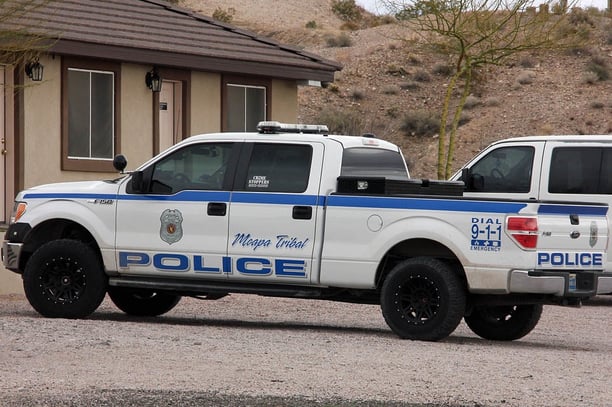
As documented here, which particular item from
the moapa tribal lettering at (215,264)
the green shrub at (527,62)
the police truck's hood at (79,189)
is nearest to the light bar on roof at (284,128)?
the moapa tribal lettering at (215,264)

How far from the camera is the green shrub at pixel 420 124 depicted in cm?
5222

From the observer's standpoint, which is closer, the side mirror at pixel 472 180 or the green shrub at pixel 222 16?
the side mirror at pixel 472 180

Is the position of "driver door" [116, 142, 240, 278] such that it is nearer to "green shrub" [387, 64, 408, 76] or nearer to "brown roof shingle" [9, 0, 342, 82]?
"brown roof shingle" [9, 0, 342, 82]

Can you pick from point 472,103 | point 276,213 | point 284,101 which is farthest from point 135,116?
point 472,103

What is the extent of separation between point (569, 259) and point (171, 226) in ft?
13.2

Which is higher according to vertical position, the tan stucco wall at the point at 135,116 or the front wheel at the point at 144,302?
the tan stucco wall at the point at 135,116

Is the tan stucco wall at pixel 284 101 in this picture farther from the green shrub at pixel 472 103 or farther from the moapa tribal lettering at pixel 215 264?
the green shrub at pixel 472 103

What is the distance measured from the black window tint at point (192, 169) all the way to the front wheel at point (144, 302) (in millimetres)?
1596

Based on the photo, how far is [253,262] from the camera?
44.3ft

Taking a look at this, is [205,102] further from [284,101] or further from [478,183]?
[478,183]

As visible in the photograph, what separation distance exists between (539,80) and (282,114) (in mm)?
35407

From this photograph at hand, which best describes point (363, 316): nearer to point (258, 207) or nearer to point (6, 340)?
point (258, 207)

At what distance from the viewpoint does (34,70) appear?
18.8 m

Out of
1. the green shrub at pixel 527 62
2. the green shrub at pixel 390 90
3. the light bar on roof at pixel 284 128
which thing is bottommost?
the light bar on roof at pixel 284 128
